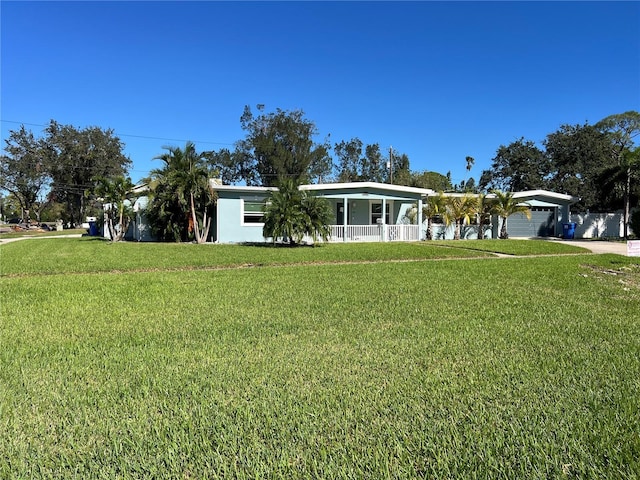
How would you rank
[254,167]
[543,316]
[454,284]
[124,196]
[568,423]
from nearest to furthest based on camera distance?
[568,423] < [543,316] < [454,284] < [124,196] < [254,167]

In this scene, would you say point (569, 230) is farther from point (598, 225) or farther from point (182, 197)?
point (182, 197)

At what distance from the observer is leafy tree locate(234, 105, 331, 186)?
4638 centimetres

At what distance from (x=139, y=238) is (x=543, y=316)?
68.2 feet

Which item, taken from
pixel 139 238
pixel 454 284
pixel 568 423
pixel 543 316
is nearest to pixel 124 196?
pixel 139 238

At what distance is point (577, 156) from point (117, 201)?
127ft

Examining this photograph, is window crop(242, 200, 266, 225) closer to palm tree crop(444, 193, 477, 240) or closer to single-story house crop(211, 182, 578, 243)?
single-story house crop(211, 182, 578, 243)

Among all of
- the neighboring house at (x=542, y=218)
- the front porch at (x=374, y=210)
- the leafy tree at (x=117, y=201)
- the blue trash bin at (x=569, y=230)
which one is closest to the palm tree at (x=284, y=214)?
the front porch at (x=374, y=210)

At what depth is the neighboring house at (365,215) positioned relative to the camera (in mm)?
19625

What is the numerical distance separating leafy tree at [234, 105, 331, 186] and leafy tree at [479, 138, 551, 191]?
19.9 meters

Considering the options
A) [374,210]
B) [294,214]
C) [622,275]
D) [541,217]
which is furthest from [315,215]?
[541,217]

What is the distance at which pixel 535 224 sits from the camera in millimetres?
24969

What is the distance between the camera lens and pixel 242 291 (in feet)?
22.6

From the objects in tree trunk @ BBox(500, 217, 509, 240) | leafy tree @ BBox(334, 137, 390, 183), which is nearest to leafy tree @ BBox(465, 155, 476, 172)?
leafy tree @ BBox(334, 137, 390, 183)

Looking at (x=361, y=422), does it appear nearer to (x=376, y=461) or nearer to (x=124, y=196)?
(x=376, y=461)
